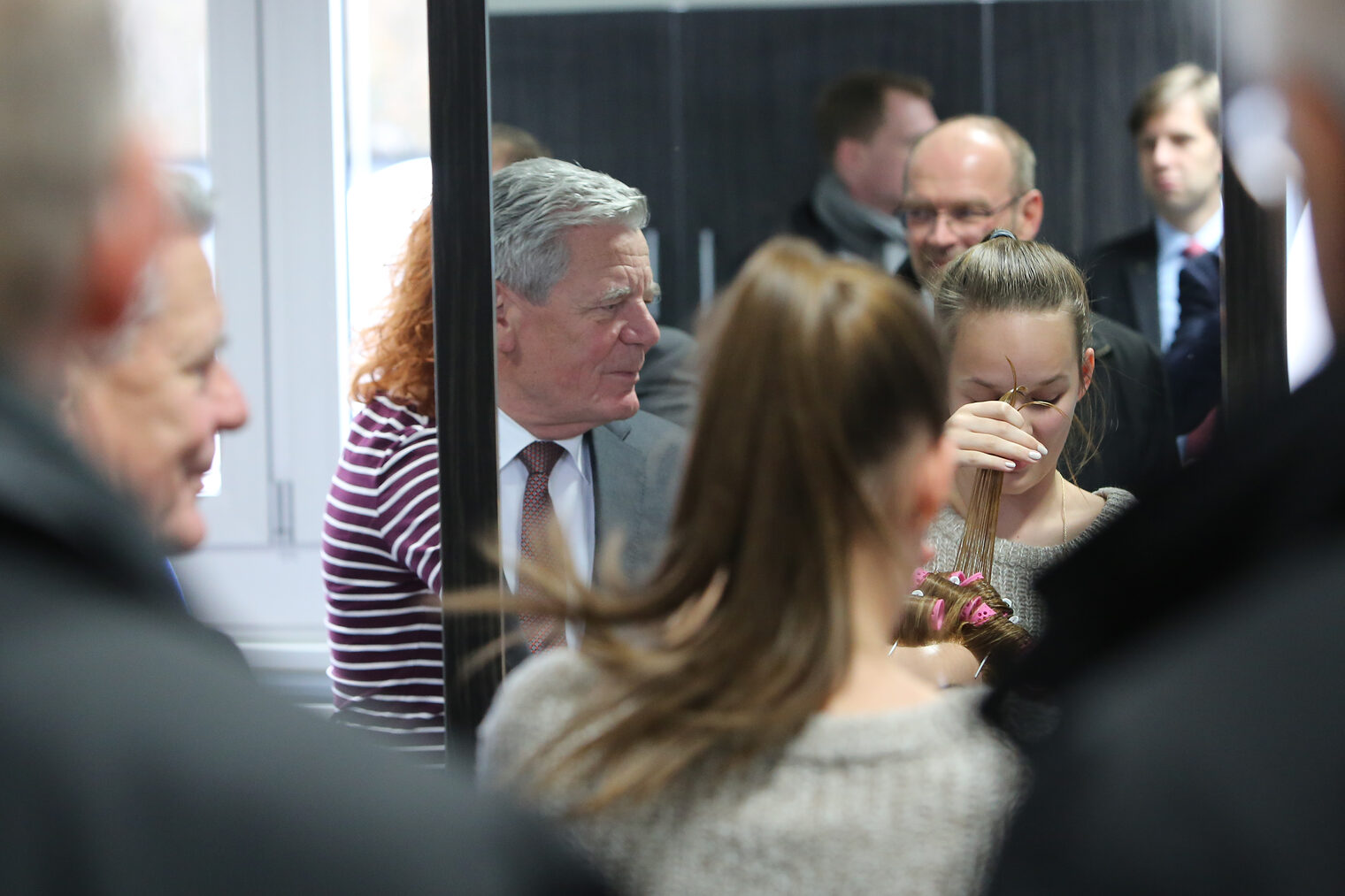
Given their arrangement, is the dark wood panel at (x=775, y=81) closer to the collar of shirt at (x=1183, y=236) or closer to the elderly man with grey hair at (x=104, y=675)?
the collar of shirt at (x=1183, y=236)

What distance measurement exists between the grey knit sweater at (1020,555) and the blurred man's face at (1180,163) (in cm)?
23

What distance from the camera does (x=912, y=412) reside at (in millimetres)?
706

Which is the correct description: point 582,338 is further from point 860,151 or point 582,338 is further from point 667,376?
point 860,151

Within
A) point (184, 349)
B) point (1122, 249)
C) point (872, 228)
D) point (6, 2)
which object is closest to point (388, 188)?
point (184, 349)

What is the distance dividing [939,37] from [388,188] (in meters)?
0.60

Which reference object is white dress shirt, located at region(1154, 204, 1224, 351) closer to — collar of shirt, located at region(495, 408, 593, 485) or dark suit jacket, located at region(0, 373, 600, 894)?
collar of shirt, located at region(495, 408, 593, 485)

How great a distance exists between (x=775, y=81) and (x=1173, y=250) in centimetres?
35

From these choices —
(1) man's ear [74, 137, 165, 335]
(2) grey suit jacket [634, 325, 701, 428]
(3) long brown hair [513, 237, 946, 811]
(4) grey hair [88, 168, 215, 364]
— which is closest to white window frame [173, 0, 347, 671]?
(4) grey hair [88, 168, 215, 364]

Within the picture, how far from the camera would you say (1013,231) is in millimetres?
1060

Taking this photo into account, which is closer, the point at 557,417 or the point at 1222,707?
the point at 1222,707

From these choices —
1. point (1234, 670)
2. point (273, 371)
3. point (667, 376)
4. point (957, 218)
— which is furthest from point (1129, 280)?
point (273, 371)

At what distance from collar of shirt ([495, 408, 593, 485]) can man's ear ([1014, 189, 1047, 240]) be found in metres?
0.40

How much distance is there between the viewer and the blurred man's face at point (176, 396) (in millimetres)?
959

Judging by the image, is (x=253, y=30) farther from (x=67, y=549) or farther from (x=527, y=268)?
(x=67, y=549)
